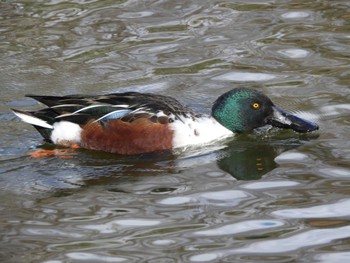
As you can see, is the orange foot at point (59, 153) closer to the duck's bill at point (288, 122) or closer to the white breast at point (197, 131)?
the white breast at point (197, 131)

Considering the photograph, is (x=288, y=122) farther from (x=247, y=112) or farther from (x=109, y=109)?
(x=109, y=109)

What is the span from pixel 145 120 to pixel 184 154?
430mm

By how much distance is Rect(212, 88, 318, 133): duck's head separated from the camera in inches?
328

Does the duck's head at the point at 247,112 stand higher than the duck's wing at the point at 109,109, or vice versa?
the duck's wing at the point at 109,109

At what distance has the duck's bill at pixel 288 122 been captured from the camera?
8180 mm

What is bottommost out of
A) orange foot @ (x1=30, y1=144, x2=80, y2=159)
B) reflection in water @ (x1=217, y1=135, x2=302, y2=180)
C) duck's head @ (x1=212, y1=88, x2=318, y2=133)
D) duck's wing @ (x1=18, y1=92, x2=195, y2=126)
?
reflection in water @ (x1=217, y1=135, x2=302, y2=180)

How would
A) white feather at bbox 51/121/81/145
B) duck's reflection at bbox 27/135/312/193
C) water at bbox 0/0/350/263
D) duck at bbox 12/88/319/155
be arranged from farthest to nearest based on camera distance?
white feather at bbox 51/121/81/145
duck at bbox 12/88/319/155
duck's reflection at bbox 27/135/312/193
water at bbox 0/0/350/263

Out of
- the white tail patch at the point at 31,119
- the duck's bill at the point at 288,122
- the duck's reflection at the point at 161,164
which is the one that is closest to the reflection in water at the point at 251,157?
the duck's reflection at the point at 161,164

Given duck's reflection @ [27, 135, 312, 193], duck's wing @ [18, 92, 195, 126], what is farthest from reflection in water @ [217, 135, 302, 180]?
duck's wing @ [18, 92, 195, 126]

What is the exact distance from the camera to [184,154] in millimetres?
8016

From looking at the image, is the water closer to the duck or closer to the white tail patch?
the duck

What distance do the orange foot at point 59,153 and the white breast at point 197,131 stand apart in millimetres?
882

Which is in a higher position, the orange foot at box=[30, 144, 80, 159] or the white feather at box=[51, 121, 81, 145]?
the white feather at box=[51, 121, 81, 145]

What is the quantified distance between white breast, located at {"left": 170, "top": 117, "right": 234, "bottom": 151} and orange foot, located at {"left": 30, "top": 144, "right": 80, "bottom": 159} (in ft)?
2.89
